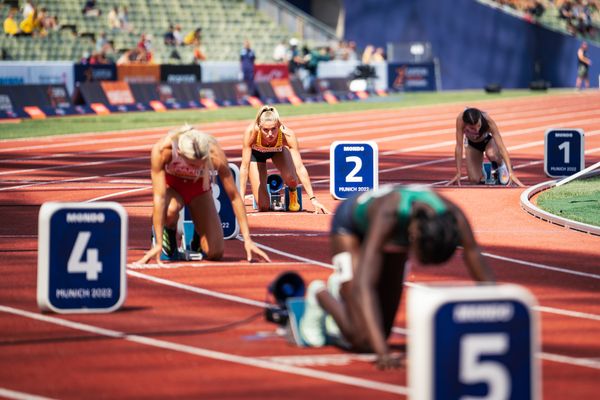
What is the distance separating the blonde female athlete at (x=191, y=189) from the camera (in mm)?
10531

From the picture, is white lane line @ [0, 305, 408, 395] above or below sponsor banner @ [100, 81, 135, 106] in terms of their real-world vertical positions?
below

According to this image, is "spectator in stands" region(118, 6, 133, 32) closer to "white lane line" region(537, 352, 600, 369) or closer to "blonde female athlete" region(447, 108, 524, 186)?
"blonde female athlete" region(447, 108, 524, 186)

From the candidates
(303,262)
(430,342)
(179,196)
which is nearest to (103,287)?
(179,196)

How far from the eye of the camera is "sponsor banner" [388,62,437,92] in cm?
5491

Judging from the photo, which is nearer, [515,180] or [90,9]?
[515,180]

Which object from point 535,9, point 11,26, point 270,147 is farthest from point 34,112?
point 535,9

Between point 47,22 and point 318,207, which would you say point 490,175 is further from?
point 47,22

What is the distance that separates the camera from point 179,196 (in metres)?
11.7

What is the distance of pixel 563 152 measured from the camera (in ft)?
68.8

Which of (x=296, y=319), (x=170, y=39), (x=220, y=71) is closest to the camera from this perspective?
(x=296, y=319)

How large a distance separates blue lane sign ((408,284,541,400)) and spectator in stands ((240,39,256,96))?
37.2 meters

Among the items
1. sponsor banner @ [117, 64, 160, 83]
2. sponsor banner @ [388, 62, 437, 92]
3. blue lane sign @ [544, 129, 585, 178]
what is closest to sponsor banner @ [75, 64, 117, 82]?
sponsor banner @ [117, 64, 160, 83]

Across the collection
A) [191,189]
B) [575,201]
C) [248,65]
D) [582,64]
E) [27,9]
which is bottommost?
[575,201]

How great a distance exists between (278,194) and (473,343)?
1103cm
